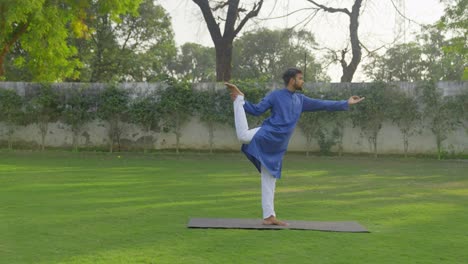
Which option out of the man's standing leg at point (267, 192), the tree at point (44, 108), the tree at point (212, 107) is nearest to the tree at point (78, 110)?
the tree at point (44, 108)

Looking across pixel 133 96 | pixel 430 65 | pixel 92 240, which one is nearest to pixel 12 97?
pixel 133 96

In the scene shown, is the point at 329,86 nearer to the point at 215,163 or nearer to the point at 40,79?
the point at 215,163

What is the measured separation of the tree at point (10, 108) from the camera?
62.4ft

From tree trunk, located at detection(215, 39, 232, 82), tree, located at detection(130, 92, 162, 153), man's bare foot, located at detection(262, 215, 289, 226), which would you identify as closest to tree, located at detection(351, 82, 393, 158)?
tree, located at detection(130, 92, 162, 153)

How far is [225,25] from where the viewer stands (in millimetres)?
24062

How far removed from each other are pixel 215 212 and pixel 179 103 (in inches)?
469

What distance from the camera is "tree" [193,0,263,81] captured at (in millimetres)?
23922

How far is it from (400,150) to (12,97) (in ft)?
41.5

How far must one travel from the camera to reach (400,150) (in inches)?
744

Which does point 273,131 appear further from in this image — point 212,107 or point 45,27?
point 45,27

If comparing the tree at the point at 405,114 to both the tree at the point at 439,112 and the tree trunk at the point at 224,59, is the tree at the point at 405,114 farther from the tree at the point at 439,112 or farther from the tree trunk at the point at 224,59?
the tree trunk at the point at 224,59

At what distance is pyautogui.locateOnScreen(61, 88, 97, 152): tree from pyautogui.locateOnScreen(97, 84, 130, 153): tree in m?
0.32

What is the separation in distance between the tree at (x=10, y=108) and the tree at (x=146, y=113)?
365 centimetres

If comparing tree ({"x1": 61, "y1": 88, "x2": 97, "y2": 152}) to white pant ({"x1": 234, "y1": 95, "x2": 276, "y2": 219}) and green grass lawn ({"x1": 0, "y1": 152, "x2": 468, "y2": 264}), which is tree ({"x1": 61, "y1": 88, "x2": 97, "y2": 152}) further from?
white pant ({"x1": 234, "y1": 95, "x2": 276, "y2": 219})
